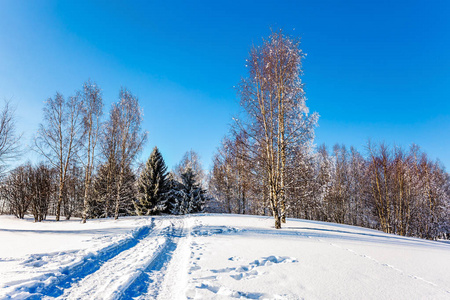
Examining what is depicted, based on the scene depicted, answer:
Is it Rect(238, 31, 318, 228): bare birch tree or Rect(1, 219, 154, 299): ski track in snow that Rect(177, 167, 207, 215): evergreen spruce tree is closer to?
Rect(238, 31, 318, 228): bare birch tree

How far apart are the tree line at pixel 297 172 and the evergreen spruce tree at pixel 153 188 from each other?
261 inches

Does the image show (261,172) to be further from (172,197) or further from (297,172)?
(172,197)

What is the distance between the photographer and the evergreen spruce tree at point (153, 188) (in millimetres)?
19047

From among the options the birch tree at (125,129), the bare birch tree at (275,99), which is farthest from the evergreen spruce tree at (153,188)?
the bare birch tree at (275,99)

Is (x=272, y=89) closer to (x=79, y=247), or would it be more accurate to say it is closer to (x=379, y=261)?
(x=379, y=261)

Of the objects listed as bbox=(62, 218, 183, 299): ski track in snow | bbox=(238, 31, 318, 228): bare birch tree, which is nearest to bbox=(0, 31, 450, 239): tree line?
bbox=(238, 31, 318, 228): bare birch tree

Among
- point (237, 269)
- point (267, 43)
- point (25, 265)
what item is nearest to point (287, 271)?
point (237, 269)

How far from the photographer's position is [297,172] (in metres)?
9.66

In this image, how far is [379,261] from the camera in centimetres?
391

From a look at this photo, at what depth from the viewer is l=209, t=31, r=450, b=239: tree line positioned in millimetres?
8828

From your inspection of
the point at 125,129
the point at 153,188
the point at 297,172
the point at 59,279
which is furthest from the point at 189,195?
the point at 59,279

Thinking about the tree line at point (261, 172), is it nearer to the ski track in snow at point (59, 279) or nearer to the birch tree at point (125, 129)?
the birch tree at point (125, 129)

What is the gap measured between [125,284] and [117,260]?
1.43 m

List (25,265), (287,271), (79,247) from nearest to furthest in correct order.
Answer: (287,271), (25,265), (79,247)
